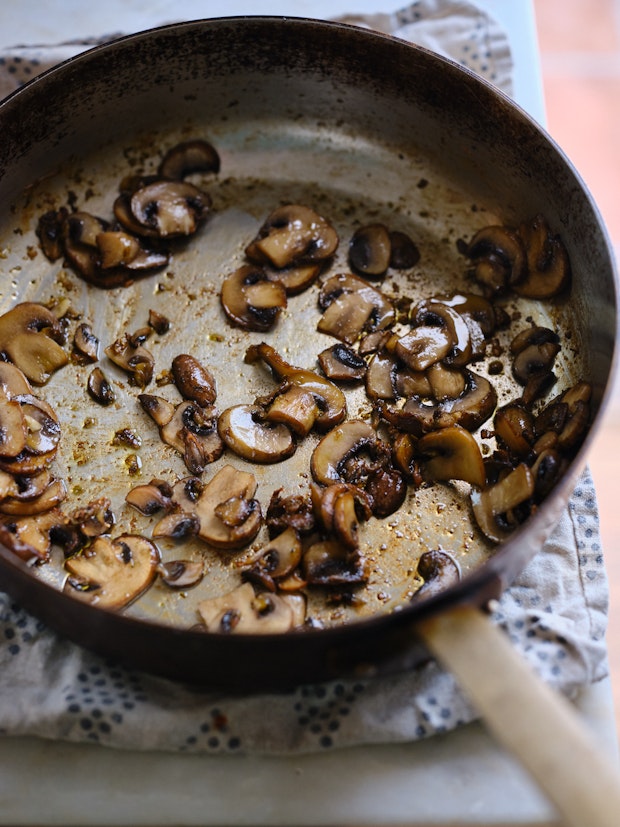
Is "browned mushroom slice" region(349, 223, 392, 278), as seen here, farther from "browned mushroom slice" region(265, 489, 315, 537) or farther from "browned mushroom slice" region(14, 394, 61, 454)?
"browned mushroom slice" region(14, 394, 61, 454)

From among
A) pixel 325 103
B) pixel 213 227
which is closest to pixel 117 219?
pixel 213 227

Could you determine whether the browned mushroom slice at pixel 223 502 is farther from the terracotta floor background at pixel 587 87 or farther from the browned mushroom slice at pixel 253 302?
the terracotta floor background at pixel 587 87

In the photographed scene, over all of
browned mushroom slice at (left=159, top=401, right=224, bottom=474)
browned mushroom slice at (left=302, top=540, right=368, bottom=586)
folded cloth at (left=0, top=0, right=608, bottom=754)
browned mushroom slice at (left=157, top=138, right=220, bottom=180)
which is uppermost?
browned mushroom slice at (left=157, top=138, right=220, bottom=180)

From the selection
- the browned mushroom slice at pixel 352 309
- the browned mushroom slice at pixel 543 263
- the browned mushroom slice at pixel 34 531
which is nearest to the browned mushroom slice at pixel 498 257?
the browned mushroom slice at pixel 543 263

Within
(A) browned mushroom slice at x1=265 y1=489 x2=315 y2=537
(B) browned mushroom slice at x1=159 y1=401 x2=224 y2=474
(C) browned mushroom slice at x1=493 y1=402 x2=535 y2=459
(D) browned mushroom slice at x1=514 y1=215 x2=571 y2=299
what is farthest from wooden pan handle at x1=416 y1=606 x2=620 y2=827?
(D) browned mushroom slice at x1=514 y1=215 x2=571 y2=299

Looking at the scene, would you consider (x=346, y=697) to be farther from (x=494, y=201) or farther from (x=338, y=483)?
(x=494, y=201)

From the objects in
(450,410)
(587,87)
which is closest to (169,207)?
(450,410)

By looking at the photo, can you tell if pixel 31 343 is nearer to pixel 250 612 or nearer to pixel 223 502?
pixel 223 502
